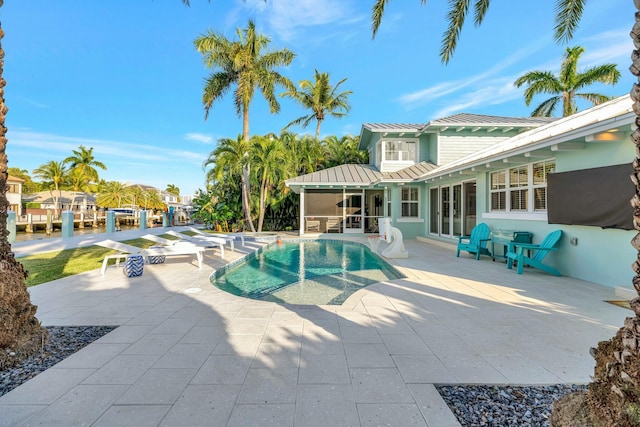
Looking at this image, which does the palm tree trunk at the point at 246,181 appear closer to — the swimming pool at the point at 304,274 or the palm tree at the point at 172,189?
the swimming pool at the point at 304,274

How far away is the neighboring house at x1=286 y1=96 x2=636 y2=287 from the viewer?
18.7 ft

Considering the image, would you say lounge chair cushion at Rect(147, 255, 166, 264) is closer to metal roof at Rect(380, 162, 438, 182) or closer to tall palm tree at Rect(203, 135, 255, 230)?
tall palm tree at Rect(203, 135, 255, 230)

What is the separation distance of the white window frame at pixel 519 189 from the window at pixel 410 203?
554 centimetres

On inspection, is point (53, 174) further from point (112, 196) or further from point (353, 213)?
point (353, 213)

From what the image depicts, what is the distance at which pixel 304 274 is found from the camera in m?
8.29

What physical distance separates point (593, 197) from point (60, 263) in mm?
13603

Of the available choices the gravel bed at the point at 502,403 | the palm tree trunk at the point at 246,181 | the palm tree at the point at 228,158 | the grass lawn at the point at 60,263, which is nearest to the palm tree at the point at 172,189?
the palm tree trunk at the point at 246,181

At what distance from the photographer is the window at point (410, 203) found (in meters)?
15.7

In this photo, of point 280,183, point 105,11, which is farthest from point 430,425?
point 280,183

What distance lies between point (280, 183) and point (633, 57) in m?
17.3

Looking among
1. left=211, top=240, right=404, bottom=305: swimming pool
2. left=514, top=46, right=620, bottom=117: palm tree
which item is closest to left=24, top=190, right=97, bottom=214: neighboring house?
left=211, top=240, right=404, bottom=305: swimming pool

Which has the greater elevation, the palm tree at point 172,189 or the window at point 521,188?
the palm tree at point 172,189

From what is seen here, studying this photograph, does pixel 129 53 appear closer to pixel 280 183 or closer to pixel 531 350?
pixel 280 183

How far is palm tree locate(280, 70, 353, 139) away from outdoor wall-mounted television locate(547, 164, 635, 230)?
68.2 feet
